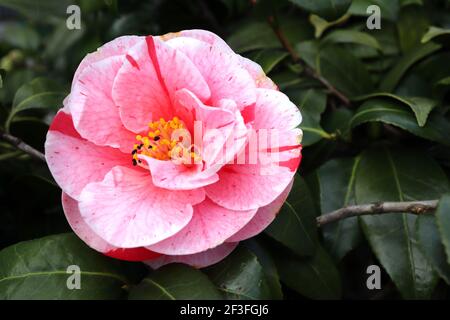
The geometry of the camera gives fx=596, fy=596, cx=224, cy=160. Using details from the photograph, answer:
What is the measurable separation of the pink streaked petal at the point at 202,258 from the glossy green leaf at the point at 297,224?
0.31ft

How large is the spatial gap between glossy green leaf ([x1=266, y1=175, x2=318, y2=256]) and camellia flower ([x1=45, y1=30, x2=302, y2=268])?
0.10m

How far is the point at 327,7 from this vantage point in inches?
39.0

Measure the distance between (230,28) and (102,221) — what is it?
89cm

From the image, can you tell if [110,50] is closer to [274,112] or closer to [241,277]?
[274,112]

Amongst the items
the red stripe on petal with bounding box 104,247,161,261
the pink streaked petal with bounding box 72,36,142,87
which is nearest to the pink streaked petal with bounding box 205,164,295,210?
the red stripe on petal with bounding box 104,247,161,261

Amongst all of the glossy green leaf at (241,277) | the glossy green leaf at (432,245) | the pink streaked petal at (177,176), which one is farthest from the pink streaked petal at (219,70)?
the glossy green leaf at (432,245)

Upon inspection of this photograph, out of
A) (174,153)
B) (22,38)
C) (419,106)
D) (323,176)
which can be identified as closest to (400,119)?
(419,106)

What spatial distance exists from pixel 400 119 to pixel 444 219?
0.90 ft

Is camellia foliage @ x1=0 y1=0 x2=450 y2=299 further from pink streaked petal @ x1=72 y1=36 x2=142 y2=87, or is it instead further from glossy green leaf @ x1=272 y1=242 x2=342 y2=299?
pink streaked petal @ x1=72 y1=36 x2=142 y2=87

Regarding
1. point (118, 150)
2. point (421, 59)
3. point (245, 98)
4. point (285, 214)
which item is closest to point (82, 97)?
Answer: point (118, 150)

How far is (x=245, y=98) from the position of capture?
791mm

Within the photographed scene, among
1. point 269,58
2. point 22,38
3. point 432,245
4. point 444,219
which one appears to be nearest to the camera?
point 444,219

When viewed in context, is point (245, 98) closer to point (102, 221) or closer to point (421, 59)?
point (102, 221)

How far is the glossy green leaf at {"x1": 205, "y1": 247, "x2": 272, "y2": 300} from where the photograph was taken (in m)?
0.79
